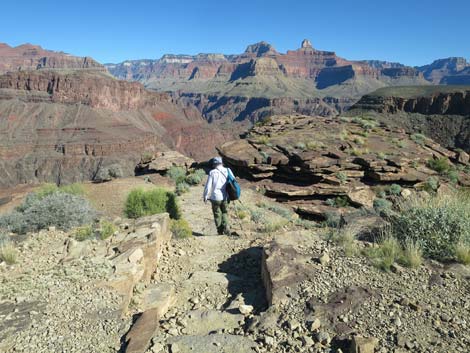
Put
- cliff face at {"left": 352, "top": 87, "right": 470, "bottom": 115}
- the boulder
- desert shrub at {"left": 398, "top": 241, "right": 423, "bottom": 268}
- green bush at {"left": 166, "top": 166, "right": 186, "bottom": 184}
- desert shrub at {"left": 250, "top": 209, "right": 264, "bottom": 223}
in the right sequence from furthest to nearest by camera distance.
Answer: cliff face at {"left": 352, "top": 87, "right": 470, "bottom": 115} → green bush at {"left": 166, "top": 166, "right": 186, "bottom": 184} → desert shrub at {"left": 250, "top": 209, "right": 264, "bottom": 223} → desert shrub at {"left": 398, "top": 241, "right": 423, "bottom": 268} → the boulder

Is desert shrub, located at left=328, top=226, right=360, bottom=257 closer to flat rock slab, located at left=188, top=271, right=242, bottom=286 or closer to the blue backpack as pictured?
flat rock slab, located at left=188, top=271, right=242, bottom=286

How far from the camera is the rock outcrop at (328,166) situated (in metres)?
15.6

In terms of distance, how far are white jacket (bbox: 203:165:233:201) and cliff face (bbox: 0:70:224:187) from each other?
179ft

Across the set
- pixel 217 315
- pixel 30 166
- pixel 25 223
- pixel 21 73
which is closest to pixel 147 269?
pixel 217 315

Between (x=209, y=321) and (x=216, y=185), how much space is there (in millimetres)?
4073

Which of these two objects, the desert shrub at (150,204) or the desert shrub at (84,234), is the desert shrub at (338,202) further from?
the desert shrub at (84,234)

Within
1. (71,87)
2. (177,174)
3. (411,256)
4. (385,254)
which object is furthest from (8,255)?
(71,87)

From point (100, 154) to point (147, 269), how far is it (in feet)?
269

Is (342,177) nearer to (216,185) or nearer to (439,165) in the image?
(439,165)

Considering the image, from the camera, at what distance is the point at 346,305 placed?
4.12 m

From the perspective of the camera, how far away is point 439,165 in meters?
18.1

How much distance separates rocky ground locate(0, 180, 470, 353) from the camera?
148 inches

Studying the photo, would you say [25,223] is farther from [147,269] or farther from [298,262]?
[298,262]

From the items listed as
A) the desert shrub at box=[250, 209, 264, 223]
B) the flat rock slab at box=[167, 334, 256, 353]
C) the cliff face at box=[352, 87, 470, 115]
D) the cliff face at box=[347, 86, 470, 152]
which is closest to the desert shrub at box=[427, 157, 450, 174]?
the desert shrub at box=[250, 209, 264, 223]
